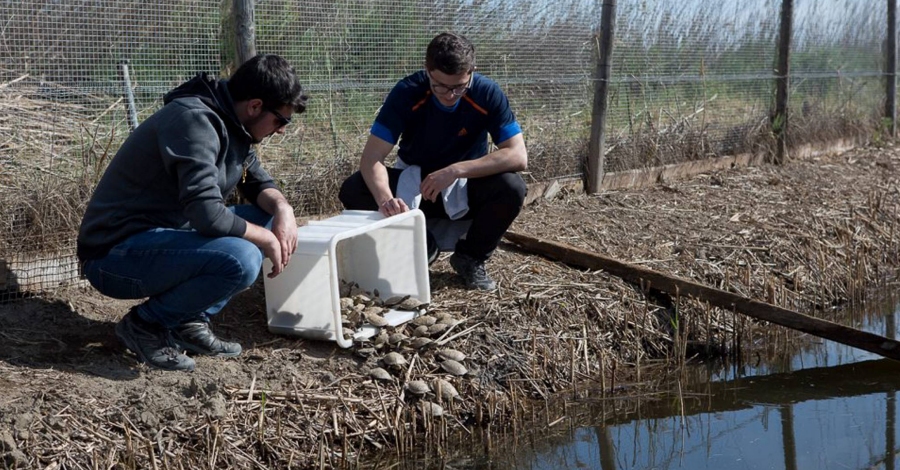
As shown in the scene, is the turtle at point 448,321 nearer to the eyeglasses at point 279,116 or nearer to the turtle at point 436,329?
the turtle at point 436,329

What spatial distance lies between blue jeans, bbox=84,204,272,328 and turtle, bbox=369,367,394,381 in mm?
705

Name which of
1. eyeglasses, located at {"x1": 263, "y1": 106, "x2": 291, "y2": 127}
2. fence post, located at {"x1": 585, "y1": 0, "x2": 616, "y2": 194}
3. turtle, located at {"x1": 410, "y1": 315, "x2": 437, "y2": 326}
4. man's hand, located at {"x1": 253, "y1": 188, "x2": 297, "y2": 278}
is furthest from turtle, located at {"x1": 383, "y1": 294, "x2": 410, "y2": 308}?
fence post, located at {"x1": 585, "y1": 0, "x2": 616, "y2": 194}

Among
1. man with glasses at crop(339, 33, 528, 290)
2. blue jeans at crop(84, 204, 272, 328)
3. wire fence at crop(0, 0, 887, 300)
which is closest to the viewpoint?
blue jeans at crop(84, 204, 272, 328)

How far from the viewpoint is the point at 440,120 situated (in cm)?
502

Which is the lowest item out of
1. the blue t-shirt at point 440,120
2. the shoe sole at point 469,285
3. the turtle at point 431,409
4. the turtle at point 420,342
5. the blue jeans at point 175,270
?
the turtle at point 431,409

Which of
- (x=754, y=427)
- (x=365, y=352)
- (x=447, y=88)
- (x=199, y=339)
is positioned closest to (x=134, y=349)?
(x=199, y=339)

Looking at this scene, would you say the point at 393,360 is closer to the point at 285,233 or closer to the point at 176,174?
the point at 285,233

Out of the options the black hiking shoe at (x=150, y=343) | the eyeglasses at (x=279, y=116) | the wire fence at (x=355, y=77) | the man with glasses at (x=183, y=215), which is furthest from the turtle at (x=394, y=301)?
the wire fence at (x=355, y=77)

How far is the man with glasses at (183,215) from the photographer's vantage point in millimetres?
3783

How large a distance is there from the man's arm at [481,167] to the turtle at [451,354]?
0.73 m

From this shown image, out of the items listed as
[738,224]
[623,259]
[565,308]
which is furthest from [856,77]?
[565,308]

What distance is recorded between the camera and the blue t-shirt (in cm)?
498

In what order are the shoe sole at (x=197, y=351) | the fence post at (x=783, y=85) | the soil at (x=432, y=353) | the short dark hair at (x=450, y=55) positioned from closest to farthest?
the soil at (x=432, y=353) < the shoe sole at (x=197, y=351) < the short dark hair at (x=450, y=55) < the fence post at (x=783, y=85)

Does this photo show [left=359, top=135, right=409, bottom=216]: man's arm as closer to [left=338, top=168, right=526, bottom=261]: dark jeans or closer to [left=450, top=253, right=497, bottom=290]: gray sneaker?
[left=338, top=168, right=526, bottom=261]: dark jeans
